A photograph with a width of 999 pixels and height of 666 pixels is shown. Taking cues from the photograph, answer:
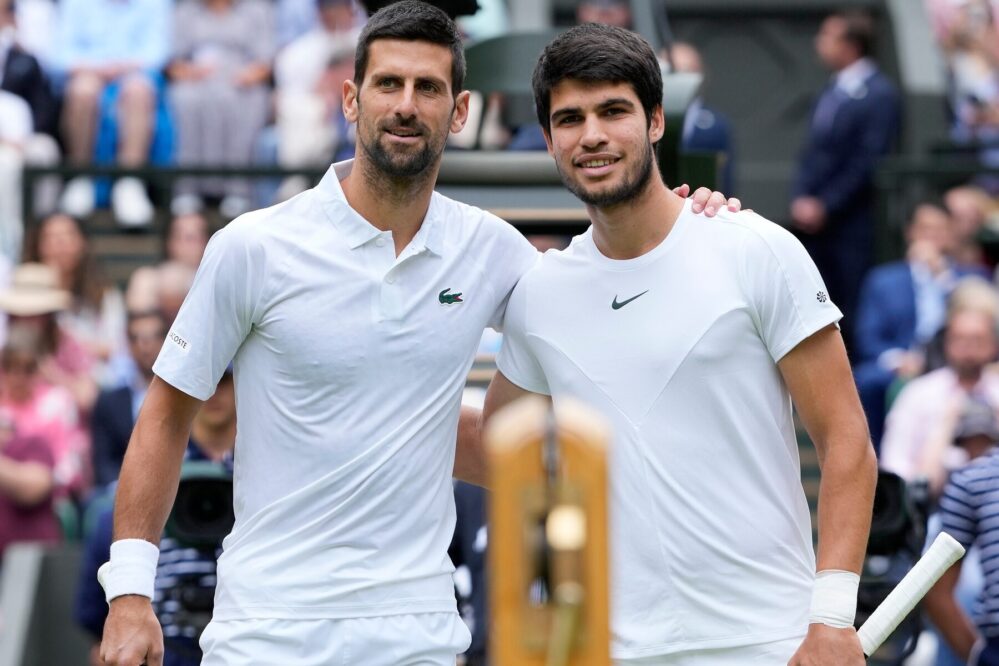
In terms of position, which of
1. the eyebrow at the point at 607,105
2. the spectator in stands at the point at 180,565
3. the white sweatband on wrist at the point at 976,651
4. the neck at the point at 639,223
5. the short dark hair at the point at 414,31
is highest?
the short dark hair at the point at 414,31

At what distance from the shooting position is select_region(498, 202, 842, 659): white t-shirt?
446 centimetres

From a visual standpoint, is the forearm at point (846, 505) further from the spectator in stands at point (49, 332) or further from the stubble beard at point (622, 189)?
the spectator in stands at point (49, 332)

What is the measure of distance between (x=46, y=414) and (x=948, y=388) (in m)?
4.13

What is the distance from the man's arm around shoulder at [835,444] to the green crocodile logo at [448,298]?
81 cm

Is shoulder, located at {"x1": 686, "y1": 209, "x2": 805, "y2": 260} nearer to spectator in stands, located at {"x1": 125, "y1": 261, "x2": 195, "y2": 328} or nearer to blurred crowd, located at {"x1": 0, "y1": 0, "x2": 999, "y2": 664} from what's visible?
blurred crowd, located at {"x1": 0, "y1": 0, "x2": 999, "y2": 664}

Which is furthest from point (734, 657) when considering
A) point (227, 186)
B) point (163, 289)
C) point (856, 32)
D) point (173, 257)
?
point (856, 32)

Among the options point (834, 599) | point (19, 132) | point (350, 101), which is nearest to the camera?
point (834, 599)

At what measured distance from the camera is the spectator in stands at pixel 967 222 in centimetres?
1159

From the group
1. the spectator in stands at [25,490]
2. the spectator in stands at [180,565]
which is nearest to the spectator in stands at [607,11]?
the spectator in stands at [25,490]

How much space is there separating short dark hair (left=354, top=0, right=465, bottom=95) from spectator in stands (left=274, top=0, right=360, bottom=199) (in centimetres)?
725

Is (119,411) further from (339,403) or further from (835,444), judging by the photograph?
(835,444)

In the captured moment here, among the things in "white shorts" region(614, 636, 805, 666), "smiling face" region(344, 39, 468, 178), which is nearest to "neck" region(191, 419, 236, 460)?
"smiling face" region(344, 39, 468, 178)

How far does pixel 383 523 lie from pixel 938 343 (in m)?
5.45

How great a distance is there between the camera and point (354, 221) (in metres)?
4.75
